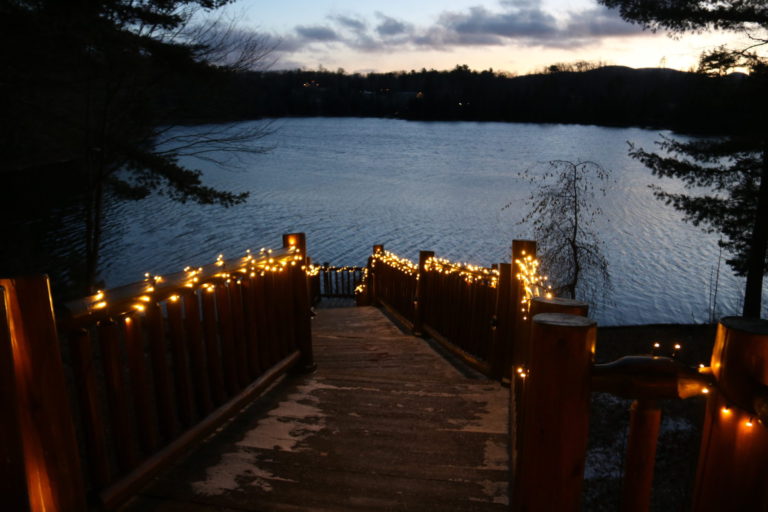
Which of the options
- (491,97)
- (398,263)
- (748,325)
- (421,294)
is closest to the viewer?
(748,325)

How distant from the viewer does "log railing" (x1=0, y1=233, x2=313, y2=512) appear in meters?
2.40

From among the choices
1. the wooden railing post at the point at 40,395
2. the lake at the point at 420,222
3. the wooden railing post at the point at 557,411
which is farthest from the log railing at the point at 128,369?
the lake at the point at 420,222

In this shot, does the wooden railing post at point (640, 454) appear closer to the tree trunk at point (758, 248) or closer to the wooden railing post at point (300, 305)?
the wooden railing post at point (300, 305)

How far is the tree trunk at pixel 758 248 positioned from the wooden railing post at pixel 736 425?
14.3m

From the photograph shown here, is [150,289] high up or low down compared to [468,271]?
up

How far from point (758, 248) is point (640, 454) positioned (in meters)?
14.9

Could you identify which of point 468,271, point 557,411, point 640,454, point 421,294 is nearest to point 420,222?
point 421,294

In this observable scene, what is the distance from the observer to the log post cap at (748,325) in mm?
1617

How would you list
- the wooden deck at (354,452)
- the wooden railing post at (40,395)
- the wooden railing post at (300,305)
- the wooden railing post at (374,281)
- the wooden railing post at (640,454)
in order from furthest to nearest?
the wooden railing post at (374,281) < the wooden railing post at (300,305) < the wooden deck at (354,452) < the wooden railing post at (40,395) < the wooden railing post at (640,454)

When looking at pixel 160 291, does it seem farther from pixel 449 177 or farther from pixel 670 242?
pixel 449 177

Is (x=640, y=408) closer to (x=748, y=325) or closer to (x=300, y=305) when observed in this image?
(x=748, y=325)

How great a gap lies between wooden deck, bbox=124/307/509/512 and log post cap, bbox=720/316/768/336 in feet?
6.18

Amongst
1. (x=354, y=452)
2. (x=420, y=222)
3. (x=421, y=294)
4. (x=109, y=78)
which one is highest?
(x=109, y=78)

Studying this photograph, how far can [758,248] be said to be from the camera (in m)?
14.0
